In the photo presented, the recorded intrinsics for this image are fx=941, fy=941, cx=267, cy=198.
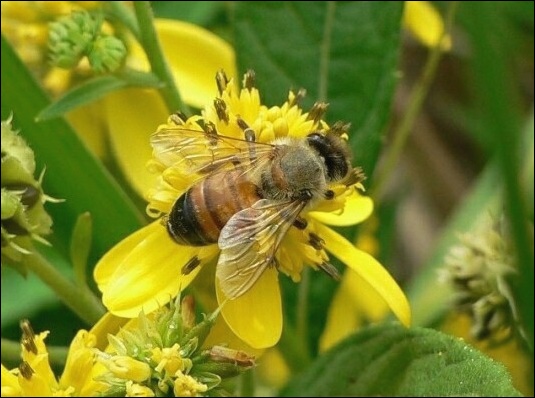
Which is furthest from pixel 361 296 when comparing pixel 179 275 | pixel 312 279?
pixel 179 275

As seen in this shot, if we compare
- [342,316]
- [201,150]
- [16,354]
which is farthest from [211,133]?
[342,316]

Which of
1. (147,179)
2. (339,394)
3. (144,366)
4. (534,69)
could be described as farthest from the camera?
(534,69)

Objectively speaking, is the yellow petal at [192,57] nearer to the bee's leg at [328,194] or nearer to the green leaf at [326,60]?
the green leaf at [326,60]

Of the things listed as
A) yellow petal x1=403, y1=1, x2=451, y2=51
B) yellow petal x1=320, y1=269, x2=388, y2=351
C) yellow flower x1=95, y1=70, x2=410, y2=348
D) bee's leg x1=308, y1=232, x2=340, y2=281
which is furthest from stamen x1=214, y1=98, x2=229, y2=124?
yellow petal x1=320, y1=269, x2=388, y2=351

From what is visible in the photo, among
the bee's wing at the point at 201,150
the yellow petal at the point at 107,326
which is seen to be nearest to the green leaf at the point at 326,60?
the bee's wing at the point at 201,150

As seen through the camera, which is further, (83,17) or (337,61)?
(337,61)

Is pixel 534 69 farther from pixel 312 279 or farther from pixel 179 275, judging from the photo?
pixel 179 275

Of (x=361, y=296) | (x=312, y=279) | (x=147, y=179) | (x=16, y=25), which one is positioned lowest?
(x=361, y=296)
